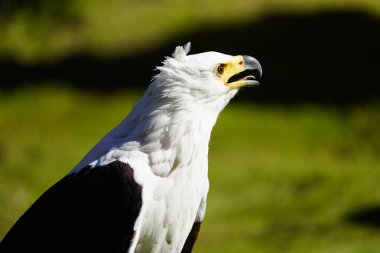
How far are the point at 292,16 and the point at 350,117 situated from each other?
7.97ft

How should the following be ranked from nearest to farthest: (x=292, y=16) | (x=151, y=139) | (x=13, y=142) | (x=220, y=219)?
(x=151, y=139) < (x=220, y=219) < (x=13, y=142) < (x=292, y=16)

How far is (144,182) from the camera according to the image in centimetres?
637

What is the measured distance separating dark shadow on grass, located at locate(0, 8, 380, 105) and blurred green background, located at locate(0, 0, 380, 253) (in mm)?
20

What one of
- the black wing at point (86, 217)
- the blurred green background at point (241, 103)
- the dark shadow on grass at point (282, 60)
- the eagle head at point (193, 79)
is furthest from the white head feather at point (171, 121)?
the dark shadow on grass at point (282, 60)

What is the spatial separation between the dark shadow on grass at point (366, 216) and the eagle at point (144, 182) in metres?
5.36

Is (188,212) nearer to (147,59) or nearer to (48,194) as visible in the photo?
(48,194)

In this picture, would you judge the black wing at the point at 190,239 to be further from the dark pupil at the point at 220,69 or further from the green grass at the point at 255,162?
the green grass at the point at 255,162

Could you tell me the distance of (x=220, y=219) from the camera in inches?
490

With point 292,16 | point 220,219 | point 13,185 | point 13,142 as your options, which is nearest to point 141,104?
point 220,219

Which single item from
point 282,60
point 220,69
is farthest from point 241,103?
point 220,69

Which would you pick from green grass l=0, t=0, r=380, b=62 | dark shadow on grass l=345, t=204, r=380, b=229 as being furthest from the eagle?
green grass l=0, t=0, r=380, b=62

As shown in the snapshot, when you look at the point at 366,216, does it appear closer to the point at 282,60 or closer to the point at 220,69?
the point at 282,60

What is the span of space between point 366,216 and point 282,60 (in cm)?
457

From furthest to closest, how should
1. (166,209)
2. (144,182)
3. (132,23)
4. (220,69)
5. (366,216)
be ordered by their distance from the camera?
(132,23) → (366,216) → (220,69) → (166,209) → (144,182)
